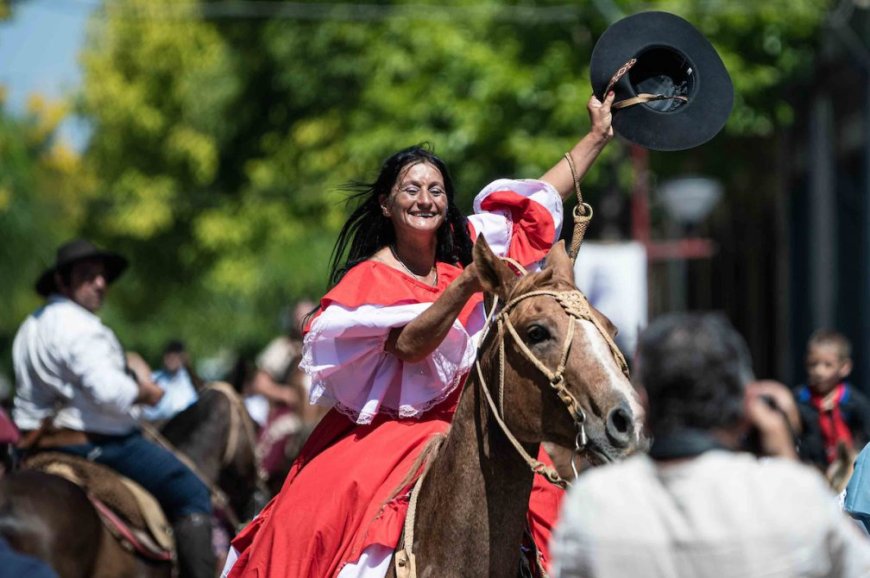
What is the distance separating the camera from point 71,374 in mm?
8547

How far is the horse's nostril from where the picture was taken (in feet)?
14.1

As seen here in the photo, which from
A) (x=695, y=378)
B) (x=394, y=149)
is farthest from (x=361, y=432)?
(x=394, y=149)

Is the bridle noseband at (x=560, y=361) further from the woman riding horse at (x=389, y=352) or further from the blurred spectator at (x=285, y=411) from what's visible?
the blurred spectator at (x=285, y=411)

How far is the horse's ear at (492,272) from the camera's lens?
15.7 ft

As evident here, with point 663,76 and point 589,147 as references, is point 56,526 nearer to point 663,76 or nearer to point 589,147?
point 589,147

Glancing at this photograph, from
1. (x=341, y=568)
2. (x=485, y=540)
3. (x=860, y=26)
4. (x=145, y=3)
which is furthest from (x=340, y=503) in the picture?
(x=145, y=3)

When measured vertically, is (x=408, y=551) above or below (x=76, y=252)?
below

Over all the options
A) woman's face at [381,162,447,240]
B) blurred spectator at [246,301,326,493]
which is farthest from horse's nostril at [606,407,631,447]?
blurred spectator at [246,301,326,493]

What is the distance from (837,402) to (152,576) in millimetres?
4757

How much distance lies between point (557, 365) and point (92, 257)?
505 cm

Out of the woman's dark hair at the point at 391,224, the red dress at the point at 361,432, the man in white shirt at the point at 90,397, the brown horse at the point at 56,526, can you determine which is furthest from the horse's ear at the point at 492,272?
the man in white shirt at the point at 90,397

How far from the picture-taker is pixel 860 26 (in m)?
21.5

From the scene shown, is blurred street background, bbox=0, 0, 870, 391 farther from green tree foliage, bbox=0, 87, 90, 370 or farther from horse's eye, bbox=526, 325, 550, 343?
horse's eye, bbox=526, 325, 550, 343

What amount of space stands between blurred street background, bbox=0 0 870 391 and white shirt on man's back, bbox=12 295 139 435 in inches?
234
